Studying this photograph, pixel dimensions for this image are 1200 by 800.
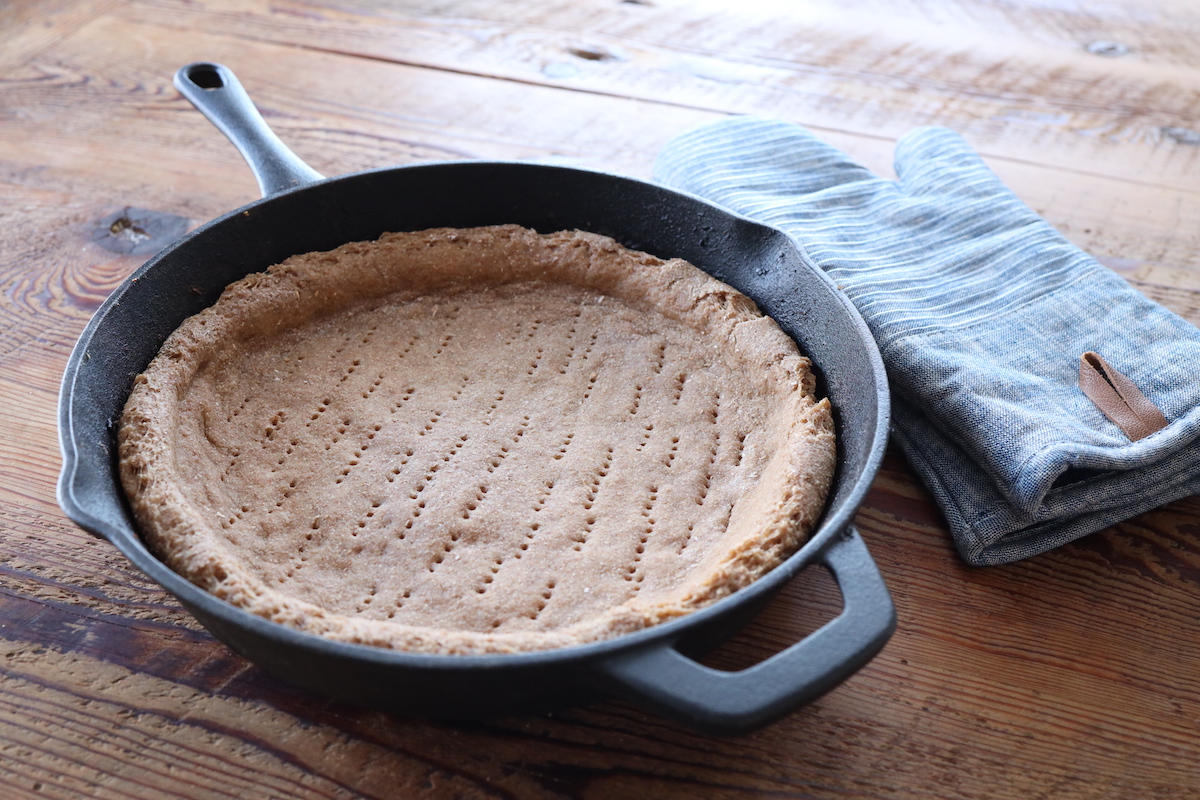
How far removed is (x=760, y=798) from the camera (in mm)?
1017

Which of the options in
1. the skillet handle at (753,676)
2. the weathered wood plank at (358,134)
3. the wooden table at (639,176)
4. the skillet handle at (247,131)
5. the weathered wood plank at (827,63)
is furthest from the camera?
the weathered wood plank at (827,63)

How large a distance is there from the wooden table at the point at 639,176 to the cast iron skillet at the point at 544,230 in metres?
0.12

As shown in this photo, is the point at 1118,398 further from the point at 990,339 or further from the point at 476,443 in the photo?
the point at 476,443

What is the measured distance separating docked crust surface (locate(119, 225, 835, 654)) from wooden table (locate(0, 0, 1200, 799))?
0.46 feet

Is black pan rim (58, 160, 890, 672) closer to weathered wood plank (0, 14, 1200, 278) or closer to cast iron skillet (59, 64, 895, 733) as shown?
cast iron skillet (59, 64, 895, 733)

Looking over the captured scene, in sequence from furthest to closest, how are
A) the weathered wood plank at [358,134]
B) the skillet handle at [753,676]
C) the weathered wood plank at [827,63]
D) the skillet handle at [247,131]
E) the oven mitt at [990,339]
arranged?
the weathered wood plank at [827,63] → the weathered wood plank at [358,134] → the skillet handle at [247,131] → the oven mitt at [990,339] → the skillet handle at [753,676]

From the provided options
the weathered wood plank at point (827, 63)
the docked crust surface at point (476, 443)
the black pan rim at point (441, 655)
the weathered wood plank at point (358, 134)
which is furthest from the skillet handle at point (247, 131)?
the weathered wood plank at point (827, 63)

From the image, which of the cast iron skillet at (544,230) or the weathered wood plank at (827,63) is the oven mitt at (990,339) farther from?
the weathered wood plank at (827,63)

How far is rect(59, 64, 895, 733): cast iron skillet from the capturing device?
85cm

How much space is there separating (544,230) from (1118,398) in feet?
3.26

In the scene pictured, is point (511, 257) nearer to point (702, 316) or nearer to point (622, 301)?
point (622, 301)

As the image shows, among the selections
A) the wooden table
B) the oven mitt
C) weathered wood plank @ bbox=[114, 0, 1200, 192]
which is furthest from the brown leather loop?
weathered wood plank @ bbox=[114, 0, 1200, 192]

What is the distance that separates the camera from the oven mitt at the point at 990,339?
1232mm

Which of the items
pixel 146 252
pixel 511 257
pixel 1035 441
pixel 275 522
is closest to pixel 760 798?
pixel 1035 441
